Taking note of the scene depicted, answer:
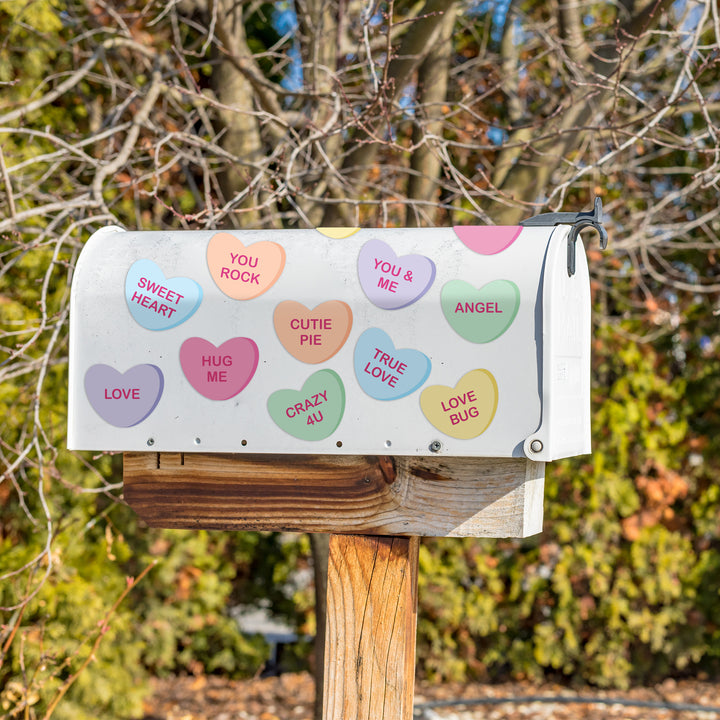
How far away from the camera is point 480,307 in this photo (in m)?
1.33

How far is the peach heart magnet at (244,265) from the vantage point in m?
1.41

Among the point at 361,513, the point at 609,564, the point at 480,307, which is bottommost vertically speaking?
the point at 609,564

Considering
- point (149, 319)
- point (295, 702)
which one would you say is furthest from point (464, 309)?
point (295, 702)

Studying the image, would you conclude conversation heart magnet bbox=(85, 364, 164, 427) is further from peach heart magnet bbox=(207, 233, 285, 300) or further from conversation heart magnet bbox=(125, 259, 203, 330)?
peach heart magnet bbox=(207, 233, 285, 300)

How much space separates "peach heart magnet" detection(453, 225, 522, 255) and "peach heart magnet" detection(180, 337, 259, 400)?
1.35ft

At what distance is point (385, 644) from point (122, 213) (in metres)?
2.75

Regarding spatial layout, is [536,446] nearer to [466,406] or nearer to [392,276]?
[466,406]

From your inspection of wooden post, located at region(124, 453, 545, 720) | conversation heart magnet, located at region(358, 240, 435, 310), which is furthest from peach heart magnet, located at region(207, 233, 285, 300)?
wooden post, located at region(124, 453, 545, 720)

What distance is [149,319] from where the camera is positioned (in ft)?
4.69

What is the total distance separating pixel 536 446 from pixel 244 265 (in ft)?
1.95

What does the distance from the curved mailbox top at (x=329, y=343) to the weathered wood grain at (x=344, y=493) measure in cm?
9

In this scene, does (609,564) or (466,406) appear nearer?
(466,406)

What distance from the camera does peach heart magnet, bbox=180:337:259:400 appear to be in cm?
140

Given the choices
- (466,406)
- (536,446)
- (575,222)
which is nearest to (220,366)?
(466,406)
